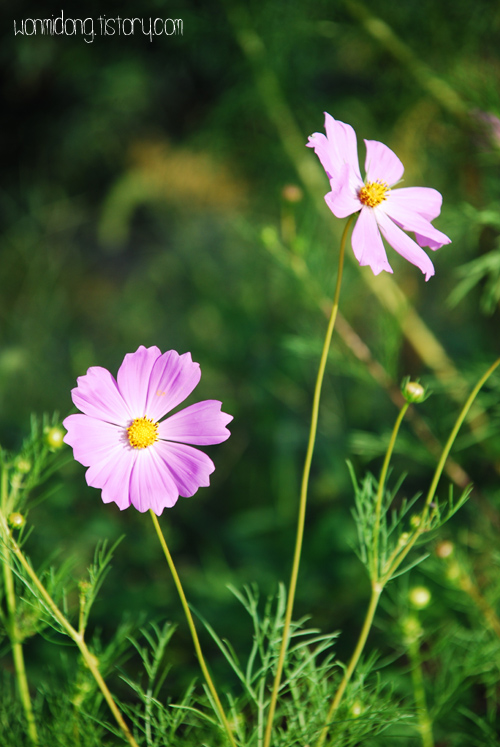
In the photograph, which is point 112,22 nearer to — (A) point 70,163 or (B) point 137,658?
(A) point 70,163

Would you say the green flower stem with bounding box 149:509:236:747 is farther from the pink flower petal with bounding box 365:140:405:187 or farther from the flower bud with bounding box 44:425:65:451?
the pink flower petal with bounding box 365:140:405:187

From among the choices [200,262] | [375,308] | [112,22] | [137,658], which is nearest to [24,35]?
[112,22]

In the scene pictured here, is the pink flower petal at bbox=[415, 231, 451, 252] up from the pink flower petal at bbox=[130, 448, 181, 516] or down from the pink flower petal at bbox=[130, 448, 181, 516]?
up

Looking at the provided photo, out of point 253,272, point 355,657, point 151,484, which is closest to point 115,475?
A: point 151,484

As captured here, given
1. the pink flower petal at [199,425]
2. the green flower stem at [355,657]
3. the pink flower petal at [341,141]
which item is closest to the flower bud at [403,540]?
the green flower stem at [355,657]

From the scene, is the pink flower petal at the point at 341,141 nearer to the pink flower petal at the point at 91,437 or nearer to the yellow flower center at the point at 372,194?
the yellow flower center at the point at 372,194

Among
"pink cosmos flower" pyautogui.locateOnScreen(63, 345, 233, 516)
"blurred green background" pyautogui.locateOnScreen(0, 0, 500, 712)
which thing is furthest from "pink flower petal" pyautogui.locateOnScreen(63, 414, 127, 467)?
"blurred green background" pyautogui.locateOnScreen(0, 0, 500, 712)
